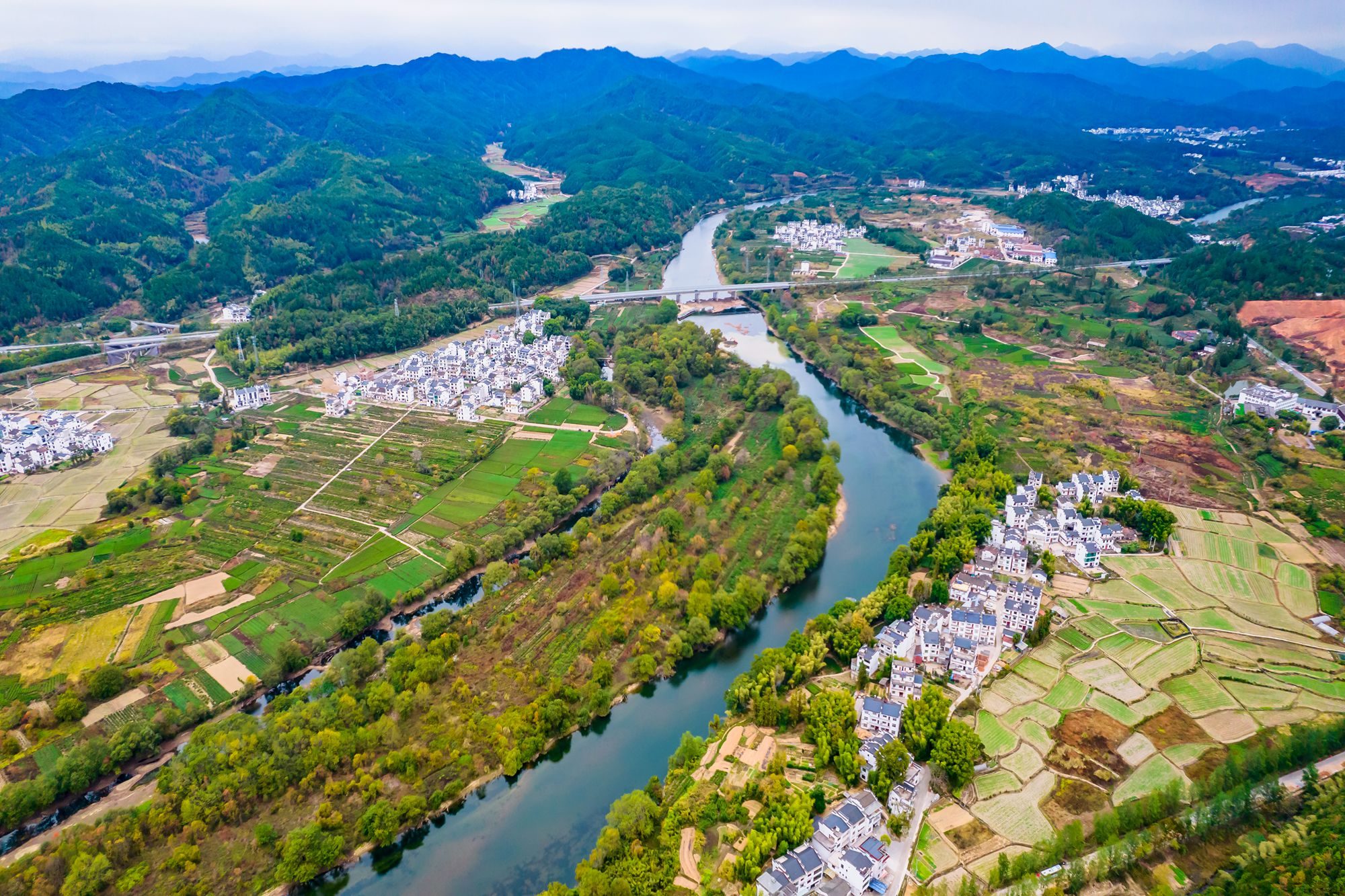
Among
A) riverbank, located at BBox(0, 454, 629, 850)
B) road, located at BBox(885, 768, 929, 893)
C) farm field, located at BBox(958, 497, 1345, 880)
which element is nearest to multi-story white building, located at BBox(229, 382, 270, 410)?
riverbank, located at BBox(0, 454, 629, 850)

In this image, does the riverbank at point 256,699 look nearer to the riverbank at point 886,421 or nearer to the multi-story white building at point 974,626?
the multi-story white building at point 974,626

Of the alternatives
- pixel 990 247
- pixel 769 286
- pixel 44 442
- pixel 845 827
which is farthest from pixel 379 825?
pixel 990 247

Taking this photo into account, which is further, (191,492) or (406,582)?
(191,492)

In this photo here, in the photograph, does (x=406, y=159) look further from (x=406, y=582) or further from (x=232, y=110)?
(x=406, y=582)

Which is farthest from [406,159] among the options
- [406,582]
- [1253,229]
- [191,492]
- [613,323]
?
[1253,229]

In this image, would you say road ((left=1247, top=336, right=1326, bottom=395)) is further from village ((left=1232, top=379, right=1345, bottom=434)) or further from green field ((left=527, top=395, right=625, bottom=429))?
green field ((left=527, top=395, right=625, bottom=429))

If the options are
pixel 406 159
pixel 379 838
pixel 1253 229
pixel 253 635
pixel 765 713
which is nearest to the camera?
pixel 379 838
